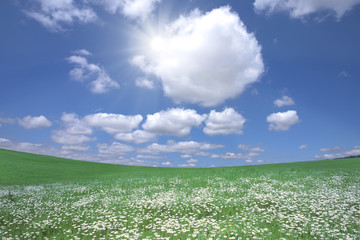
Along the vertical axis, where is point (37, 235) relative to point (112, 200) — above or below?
below

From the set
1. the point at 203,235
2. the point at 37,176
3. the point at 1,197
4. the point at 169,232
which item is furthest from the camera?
the point at 37,176

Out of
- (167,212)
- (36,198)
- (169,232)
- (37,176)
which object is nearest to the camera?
(169,232)

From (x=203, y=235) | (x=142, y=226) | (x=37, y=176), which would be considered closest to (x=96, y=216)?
(x=142, y=226)

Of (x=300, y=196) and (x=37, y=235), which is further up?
(x=300, y=196)

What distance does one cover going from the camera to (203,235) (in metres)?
7.26

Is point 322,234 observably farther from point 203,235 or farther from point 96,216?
point 96,216

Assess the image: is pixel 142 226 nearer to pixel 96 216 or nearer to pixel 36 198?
pixel 96 216

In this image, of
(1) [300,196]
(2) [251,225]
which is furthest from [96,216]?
(1) [300,196]

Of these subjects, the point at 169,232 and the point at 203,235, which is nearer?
the point at 203,235

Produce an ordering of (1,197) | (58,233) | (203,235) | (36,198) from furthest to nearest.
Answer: (1,197), (36,198), (58,233), (203,235)

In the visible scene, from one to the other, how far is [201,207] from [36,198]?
1188cm

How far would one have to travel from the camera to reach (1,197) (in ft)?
55.3

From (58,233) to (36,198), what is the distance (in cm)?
876

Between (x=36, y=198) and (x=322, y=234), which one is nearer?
(x=322, y=234)
